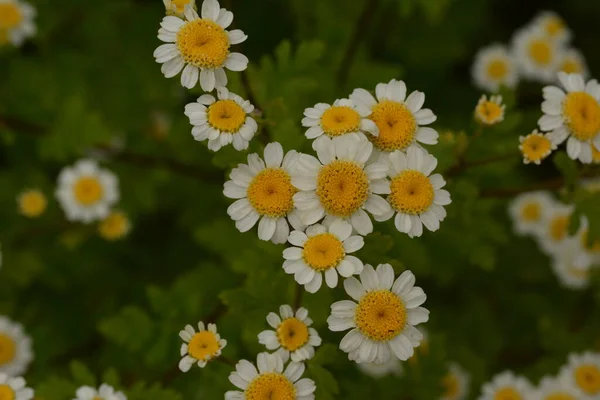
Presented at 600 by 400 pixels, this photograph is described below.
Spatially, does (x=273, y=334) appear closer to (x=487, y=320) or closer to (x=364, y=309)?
(x=364, y=309)

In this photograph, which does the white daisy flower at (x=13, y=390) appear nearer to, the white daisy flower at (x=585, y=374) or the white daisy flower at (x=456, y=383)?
the white daisy flower at (x=456, y=383)

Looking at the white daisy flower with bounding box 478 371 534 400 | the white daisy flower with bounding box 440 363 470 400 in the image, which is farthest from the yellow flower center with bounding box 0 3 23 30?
the white daisy flower with bounding box 478 371 534 400

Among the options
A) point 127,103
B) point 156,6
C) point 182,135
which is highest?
point 156,6

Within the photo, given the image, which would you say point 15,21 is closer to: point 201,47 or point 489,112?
point 201,47

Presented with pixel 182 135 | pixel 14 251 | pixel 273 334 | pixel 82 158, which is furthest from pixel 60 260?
pixel 273 334

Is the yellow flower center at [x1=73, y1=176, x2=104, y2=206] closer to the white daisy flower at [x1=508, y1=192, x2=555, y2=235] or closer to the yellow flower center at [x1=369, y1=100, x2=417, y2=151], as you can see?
the yellow flower center at [x1=369, y1=100, x2=417, y2=151]

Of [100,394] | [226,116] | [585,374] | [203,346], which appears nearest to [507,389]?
[585,374]

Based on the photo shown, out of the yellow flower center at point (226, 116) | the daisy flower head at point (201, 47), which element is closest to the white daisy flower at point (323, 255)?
the yellow flower center at point (226, 116)
